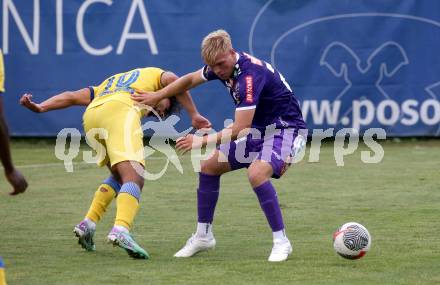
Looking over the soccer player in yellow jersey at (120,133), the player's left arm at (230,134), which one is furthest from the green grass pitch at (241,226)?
the player's left arm at (230,134)

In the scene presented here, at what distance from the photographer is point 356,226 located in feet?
24.9

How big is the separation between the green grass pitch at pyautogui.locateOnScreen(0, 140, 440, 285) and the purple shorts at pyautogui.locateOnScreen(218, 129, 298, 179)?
2.37 ft

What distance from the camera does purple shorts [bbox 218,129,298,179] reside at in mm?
7676

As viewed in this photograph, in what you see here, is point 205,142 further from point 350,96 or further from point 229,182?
point 350,96

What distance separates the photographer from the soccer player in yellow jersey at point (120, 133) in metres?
7.62

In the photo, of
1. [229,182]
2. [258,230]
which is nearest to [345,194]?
[229,182]

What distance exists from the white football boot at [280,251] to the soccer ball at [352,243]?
1.19ft

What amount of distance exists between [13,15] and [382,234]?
32.9 ft

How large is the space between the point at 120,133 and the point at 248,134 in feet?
3.29

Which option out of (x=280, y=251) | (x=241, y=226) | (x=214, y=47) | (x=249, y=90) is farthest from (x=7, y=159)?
(x=241, y=226)

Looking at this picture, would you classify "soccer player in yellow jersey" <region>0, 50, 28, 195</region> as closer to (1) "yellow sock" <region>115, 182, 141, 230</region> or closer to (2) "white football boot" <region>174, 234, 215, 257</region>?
(1) "yellow sock" <region>115, 182, 141, 230</region>

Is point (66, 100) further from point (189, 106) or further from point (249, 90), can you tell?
point (249, 90)

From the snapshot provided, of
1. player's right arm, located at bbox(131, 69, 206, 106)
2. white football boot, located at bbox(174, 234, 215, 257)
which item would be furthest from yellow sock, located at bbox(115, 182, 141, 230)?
player's right arm, located at bbox(131, 69, 206, 106)

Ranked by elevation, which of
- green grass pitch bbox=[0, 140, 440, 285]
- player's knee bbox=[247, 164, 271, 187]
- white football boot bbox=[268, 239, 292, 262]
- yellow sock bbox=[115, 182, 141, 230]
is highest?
player's knee bbox=[247, 164, 271, 187]
